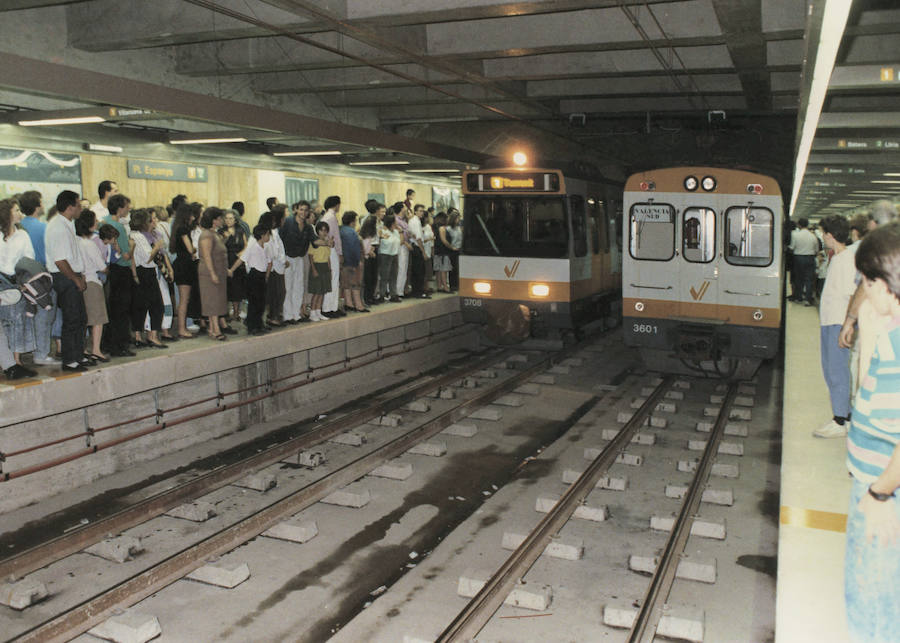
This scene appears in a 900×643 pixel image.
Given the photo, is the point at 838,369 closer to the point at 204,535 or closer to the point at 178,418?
the point at 204,535

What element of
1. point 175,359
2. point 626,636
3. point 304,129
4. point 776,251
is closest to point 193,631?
point 626,636

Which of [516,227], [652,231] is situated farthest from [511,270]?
[652,231]

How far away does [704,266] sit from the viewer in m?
10.6

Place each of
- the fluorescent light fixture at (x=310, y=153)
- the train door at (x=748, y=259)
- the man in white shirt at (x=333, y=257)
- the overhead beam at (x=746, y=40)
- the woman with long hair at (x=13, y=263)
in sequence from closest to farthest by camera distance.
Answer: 1. the woman with long hair at (x=13, y=263)
2. the overhead beam at (x=746, y=40)
3. the train door at (x=748, y=259)
4. the man in white shirt at (x=333, y=257)
5. the fluorescent light fixture at (x=310, y=153)

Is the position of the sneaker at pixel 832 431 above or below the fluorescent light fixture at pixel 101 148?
below

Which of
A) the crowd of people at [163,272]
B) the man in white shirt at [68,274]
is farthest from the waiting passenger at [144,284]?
the man in white shirt at [68,274]

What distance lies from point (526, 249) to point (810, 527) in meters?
7.82

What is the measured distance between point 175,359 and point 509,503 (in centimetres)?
421

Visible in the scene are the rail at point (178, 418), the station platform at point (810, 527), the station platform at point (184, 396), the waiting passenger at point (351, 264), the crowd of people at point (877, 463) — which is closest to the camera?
the crowd of people at point (877, 463)

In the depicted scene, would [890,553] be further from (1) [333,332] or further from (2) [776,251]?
(1) [333,332]

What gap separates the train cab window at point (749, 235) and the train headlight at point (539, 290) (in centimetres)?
282

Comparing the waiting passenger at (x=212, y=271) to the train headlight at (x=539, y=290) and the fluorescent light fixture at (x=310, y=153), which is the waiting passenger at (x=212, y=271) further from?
the train headlight at (x=539, y=290)

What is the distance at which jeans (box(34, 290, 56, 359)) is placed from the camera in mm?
8104

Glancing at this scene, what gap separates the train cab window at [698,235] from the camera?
10.6 metres
